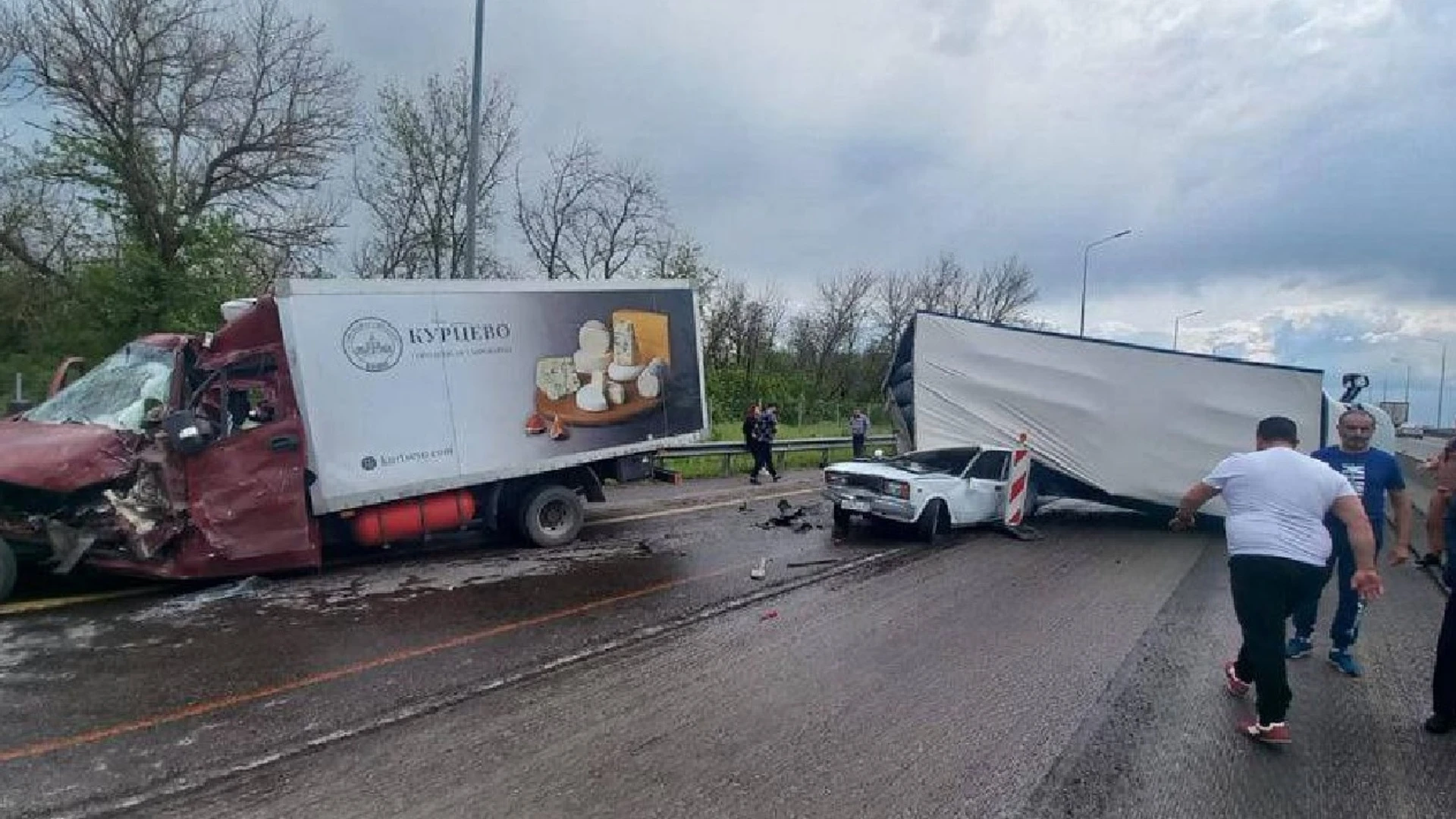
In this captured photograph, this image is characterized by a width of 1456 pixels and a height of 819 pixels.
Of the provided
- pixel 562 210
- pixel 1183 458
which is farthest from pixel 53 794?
pixel 562 210

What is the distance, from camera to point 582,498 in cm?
1082

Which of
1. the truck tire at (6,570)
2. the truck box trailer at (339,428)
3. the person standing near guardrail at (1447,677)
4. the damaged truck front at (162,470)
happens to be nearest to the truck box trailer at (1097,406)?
the truck box trailer at (339,428)

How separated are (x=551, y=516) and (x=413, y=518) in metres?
1.78

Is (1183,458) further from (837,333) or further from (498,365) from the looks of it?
(837,333)

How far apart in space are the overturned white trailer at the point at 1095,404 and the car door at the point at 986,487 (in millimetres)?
629

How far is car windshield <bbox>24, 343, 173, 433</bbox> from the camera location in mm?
7555

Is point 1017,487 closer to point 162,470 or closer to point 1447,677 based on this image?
point 1447,677

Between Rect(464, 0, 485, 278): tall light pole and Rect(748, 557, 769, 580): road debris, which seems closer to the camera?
Rect(748, 557, 769, 580): road debris

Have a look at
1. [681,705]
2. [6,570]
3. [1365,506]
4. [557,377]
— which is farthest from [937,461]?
[6,570]

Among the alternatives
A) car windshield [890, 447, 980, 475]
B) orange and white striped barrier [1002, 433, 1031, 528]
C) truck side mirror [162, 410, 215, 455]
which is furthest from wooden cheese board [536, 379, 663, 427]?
orange and white striped barrier [1002, 433, 1031, 528]

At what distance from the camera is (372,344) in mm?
8555

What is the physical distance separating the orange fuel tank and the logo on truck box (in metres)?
1.36

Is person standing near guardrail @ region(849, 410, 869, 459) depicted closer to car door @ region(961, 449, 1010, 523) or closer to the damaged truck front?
car door @ region(961, 449, 1010, 523)

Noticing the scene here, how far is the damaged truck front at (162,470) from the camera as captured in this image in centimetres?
684
